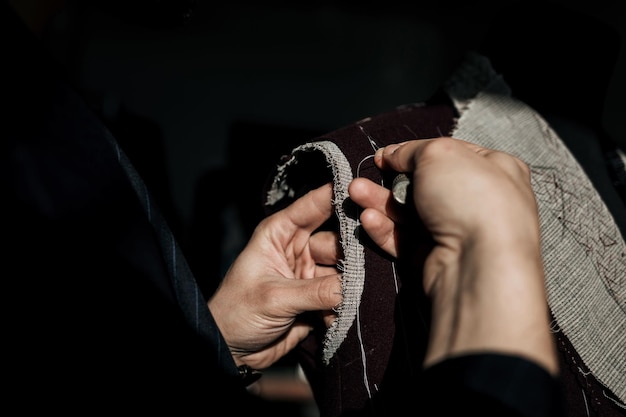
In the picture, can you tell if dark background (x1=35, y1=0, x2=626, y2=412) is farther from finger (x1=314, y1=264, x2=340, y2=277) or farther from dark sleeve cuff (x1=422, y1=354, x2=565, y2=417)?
dark sleeve cuff (x1=422, y1=354, x2=565, y2=417)

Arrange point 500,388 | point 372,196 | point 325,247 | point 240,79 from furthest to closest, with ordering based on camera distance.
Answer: point 240,79
point 325,247
point 372,196
point 500,388

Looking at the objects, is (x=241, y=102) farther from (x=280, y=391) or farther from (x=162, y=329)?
(x=162, y=329)

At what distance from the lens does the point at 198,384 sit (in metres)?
0.48

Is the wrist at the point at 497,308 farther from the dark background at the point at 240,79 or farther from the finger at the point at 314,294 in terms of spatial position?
the dark background at the point at 240,79

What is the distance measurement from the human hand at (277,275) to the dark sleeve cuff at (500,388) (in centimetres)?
26

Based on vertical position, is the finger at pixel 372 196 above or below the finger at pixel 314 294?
above

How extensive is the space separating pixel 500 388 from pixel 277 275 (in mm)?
378

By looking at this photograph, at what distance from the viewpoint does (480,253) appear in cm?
42

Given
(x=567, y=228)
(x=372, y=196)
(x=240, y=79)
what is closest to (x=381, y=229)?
(x=372, y=196)

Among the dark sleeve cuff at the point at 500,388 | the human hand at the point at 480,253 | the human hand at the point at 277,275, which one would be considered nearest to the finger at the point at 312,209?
the human hand at the point at 277,275

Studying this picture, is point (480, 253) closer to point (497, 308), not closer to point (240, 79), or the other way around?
point (497, 308)

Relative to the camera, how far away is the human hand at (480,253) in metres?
0.40

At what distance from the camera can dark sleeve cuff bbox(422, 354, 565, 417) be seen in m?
0.38

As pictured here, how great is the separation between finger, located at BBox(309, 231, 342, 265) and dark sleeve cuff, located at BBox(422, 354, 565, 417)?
0.28m
